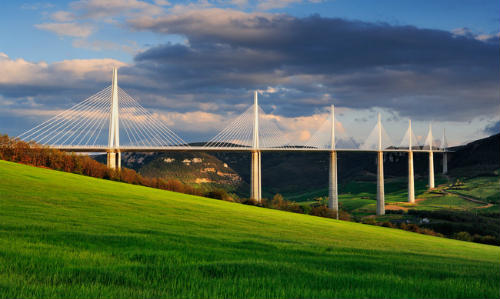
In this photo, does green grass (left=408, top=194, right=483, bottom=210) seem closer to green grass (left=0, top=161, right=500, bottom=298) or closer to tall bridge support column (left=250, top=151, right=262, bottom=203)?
tall bridge support column (left=250, top=151, right=262, bottom=203)

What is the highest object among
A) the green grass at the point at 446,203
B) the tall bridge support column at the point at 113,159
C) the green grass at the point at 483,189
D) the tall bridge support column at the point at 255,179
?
the tall bridge support column at the point at 113,159

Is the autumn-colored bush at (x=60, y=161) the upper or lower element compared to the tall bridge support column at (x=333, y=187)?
upper

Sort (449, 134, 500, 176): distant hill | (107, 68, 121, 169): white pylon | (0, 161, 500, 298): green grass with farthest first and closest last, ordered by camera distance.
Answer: (449, 134, 500, 176): distant hill, (107, 68, 121, 169): white pylon, (0, 161, 500, 298): green grass

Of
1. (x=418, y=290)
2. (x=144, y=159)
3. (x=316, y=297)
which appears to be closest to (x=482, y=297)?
(x=418, y=290)

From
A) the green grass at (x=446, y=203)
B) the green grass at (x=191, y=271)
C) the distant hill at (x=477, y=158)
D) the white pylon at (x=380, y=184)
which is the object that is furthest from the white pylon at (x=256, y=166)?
the distant hill at (x=477, y=158)

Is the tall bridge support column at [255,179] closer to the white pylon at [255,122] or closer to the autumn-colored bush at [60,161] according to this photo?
→ the white pylon at [255,122]

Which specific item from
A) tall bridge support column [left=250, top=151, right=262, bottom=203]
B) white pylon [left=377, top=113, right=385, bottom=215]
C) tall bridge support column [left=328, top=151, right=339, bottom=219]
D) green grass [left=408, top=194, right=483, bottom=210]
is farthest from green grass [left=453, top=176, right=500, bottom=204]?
tall bridge support column [left=250, top=151, right=262, bottom=203]

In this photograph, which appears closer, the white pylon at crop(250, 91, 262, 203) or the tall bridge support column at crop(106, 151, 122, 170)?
the tall bridge support column at crop(106, 151, 122, 170)

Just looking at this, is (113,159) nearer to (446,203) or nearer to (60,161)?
(60,161)

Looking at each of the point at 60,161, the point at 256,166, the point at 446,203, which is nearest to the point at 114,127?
the point at 60,161

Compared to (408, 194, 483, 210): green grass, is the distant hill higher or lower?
higher

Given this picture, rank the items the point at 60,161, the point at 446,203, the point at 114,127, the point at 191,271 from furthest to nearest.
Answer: the point at 446,203
the point at 114,127
the point at 60,161
the point at 191,271

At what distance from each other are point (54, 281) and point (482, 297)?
6668 millimetres

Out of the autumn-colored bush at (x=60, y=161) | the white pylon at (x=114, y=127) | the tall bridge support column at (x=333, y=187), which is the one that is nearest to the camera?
the autumn-colored bush at (x=60, y=161)
